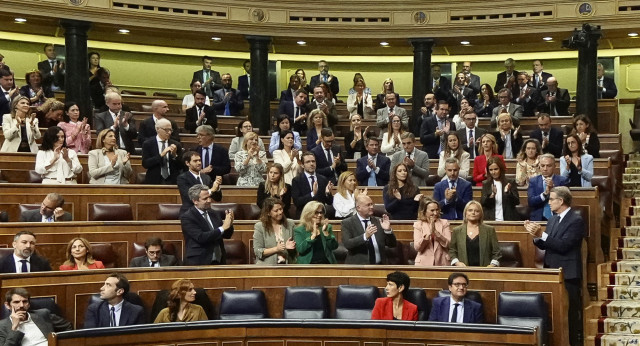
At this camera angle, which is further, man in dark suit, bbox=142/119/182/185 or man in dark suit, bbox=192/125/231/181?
man in dark suit, bbox=192/125/231/181

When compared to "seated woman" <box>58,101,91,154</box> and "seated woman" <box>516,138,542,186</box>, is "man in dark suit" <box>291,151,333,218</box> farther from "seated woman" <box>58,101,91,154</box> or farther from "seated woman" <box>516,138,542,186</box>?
"seated woman" <box>58,101,91,154</box>

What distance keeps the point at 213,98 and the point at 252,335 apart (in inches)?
289

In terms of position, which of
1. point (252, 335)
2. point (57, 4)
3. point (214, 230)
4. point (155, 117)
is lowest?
point (252, 335)

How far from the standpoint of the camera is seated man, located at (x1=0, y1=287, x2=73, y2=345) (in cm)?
646

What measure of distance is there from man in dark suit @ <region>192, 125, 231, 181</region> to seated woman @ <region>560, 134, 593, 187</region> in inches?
118

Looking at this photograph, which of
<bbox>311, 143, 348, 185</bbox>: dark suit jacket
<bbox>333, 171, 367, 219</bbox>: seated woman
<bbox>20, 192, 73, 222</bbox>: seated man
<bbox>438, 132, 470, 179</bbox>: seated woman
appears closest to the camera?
<bbox>20, 192, 73, 222</bbox>: seated man

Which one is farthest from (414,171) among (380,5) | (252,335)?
(380,5)

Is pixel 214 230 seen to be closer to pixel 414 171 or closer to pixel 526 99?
pixel 414 171

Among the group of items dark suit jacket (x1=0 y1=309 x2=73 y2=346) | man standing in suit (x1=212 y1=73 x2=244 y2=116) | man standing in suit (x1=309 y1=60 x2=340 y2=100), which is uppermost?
man standing in suit (x1=309 y1=60 x2=340 y2=100)

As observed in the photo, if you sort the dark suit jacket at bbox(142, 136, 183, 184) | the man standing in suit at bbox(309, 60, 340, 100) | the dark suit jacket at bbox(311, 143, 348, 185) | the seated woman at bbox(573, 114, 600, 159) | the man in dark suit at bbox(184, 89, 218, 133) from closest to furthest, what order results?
1. the dark suit jacket at bbox(142, 136, 183, 184)
2. the dark suit jacket at bbox(311, 143, 348, 185)
3. the seated woman at bbox(573, 114, 600, 159)
4. the man in dark suit at bbox(184, 89, 218, 133)
5. the man standing in suit at bbox(309, 60, 340, 100)

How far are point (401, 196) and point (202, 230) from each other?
1.76 m

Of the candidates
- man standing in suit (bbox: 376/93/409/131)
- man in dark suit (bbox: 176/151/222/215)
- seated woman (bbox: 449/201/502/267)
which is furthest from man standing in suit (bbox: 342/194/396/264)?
man standing in suit (bbox: 376/93/409/131)

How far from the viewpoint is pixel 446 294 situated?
285 inches

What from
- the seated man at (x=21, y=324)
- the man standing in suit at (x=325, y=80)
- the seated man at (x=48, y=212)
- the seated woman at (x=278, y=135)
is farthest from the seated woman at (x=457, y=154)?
the man standing in suit at (x=325, y=80)
